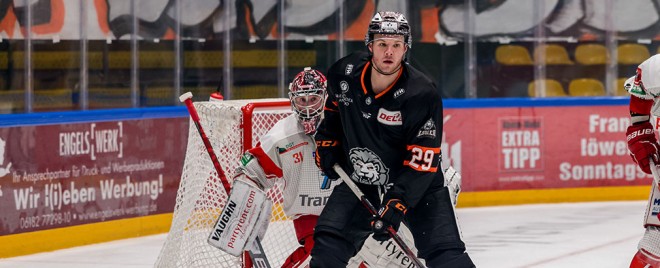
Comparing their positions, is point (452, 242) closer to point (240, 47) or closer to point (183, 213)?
point (183, 213)

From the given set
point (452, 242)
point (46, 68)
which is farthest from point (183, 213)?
point (46, 68)

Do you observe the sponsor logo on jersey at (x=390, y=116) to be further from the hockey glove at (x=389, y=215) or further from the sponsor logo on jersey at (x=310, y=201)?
the sponsor logo on jersey at (x=310, y=201)

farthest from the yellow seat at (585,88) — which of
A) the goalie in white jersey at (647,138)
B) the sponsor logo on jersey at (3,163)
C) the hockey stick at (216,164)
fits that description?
the goalie in white jersey at (647,138)

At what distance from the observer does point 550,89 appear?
12.5 m

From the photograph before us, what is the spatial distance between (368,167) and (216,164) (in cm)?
149

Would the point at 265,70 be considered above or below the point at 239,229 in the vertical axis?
above

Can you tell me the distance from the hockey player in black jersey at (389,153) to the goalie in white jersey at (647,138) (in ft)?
2.90

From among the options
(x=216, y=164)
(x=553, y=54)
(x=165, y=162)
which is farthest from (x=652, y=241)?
(x=553, y=54)

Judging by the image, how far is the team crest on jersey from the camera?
16.9 feet

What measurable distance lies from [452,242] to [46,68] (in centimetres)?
535

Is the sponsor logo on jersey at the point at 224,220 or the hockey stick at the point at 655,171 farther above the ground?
the hockey stick at the point at 655,171

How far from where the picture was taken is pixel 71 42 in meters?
9.99

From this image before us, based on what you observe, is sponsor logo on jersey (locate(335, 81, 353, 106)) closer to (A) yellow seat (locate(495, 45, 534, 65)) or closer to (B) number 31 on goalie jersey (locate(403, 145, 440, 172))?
(B) number 31 on goalie jersey (locate(403, 145, 440, 172))

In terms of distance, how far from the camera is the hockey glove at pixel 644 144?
583cm
